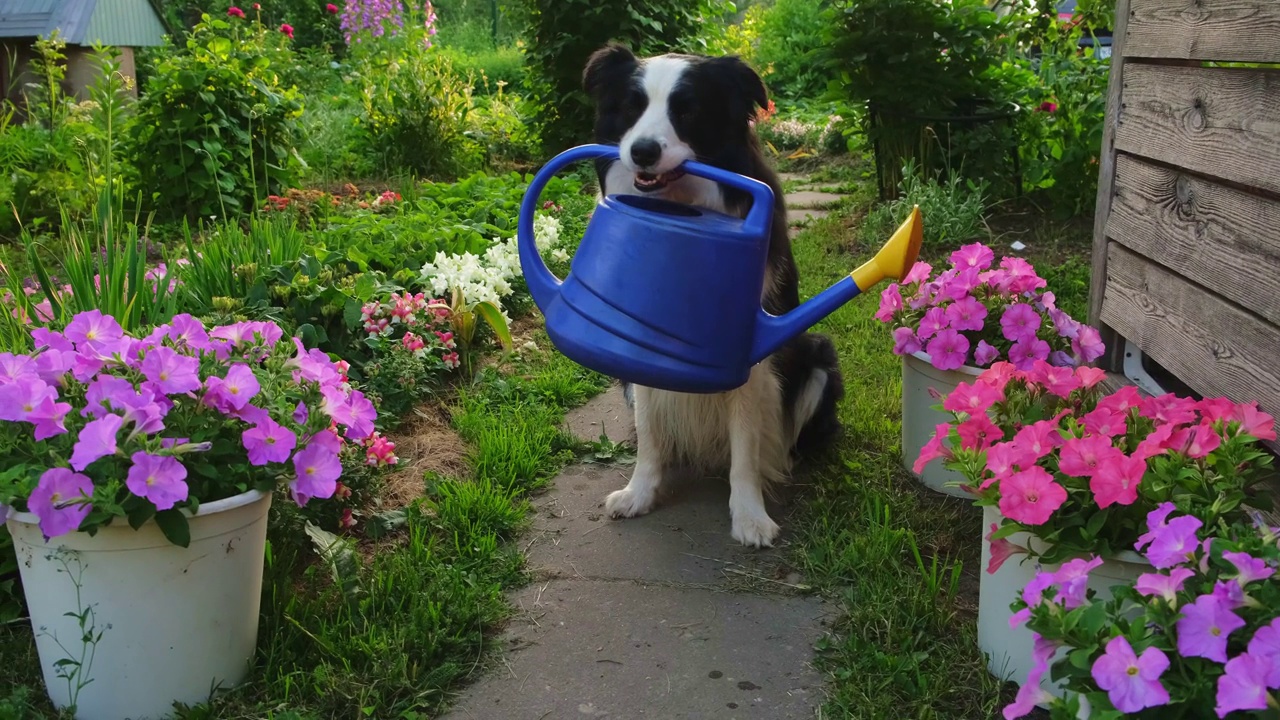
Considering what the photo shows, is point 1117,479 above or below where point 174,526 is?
above

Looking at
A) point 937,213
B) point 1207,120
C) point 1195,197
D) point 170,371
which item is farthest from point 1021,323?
point 937,213

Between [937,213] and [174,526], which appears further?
[937,213]

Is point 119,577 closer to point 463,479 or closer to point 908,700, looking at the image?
point 463,479

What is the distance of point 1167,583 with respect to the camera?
3.86ft

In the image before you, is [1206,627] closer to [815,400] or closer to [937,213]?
[815,400]

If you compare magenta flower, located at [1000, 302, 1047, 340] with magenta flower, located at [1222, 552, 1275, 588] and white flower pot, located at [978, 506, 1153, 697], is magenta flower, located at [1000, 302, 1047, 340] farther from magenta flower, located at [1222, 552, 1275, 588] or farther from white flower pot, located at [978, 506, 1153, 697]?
magenta flower, located at [1222, 552, 1275, 588]

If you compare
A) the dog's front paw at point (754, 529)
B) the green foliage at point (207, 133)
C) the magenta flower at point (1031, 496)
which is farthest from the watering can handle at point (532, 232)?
the green foliage at point (207, 133)

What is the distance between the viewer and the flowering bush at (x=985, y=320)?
7.40ft

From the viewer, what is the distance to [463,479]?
2646 millimetres

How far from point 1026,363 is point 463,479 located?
1513 millimetres

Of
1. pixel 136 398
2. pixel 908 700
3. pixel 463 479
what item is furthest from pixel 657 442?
pixel 136 398

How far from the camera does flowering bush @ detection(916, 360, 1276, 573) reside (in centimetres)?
140

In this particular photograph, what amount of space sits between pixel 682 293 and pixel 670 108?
0.73 meters

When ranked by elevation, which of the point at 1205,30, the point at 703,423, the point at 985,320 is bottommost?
the point at 703,423
